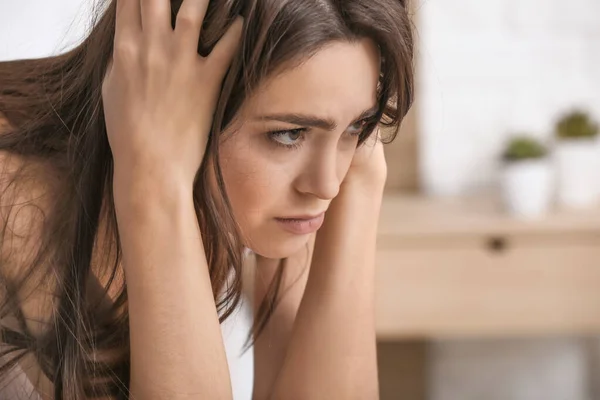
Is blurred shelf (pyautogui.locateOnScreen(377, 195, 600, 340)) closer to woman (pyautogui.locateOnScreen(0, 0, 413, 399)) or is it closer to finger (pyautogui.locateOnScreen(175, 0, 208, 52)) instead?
woman (pyautogui.locateOnScreen(0, 0, 413, 399))

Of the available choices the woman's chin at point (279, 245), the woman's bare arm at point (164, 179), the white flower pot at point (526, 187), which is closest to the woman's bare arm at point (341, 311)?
the woman's chin at point (279, 245)

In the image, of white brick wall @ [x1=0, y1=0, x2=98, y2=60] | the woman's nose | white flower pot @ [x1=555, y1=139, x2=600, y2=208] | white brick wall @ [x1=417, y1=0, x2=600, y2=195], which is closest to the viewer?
the woman's nose

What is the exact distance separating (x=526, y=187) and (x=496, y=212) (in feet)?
0.32

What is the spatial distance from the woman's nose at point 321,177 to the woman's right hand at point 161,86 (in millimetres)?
125

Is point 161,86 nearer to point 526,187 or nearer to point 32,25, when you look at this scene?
point 32,25

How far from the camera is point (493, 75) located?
2512 millimetres

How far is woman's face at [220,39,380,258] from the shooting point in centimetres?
90

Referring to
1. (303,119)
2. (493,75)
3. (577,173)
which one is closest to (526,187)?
(577,173)

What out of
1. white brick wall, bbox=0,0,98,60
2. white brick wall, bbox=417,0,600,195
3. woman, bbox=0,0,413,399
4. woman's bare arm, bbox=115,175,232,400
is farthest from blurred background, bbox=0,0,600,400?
woman's bare arm, bbox=115,175,232,400

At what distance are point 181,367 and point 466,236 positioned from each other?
1.32 metres

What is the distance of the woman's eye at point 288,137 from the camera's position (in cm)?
95

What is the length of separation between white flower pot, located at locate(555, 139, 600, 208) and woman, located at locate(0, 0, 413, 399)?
1266mm

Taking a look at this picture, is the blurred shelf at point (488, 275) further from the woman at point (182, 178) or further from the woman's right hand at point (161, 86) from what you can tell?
the woman's right hand at point (161, 86)

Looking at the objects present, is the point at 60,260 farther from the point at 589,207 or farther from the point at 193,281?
the point at 589,207
